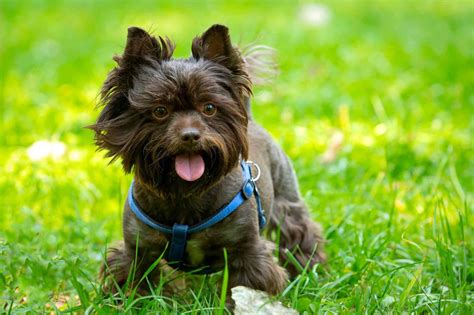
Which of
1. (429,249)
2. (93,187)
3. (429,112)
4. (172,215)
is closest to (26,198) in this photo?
(93,187)

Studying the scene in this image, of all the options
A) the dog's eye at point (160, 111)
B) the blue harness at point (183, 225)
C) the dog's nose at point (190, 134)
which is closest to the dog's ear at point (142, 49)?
the dog's eye at point (160, 111)

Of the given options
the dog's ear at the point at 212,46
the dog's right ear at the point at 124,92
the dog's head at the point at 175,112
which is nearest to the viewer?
the dog's head at the point at 175,112

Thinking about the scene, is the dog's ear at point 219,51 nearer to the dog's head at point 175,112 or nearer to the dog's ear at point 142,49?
the dog's head at point 175,112

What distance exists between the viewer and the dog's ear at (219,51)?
11.0ft

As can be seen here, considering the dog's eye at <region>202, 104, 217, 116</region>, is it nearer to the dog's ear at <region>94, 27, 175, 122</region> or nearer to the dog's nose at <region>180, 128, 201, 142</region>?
the dog's nose at <region>180, 128, 201, 142</region>

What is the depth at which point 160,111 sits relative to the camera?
3.17 metres

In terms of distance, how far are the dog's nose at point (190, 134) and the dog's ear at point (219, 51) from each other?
0.43 m

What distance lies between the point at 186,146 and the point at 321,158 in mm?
2910

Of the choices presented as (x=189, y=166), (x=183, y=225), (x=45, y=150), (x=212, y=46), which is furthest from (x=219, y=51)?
(x=45, y=150)

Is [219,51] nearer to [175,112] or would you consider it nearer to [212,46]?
[212,46]

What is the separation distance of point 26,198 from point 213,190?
6.47ft

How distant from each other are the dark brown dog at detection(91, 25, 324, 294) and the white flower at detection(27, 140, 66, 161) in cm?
228

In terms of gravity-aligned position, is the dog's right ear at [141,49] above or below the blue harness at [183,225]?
above

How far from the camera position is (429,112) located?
6.82 meters
